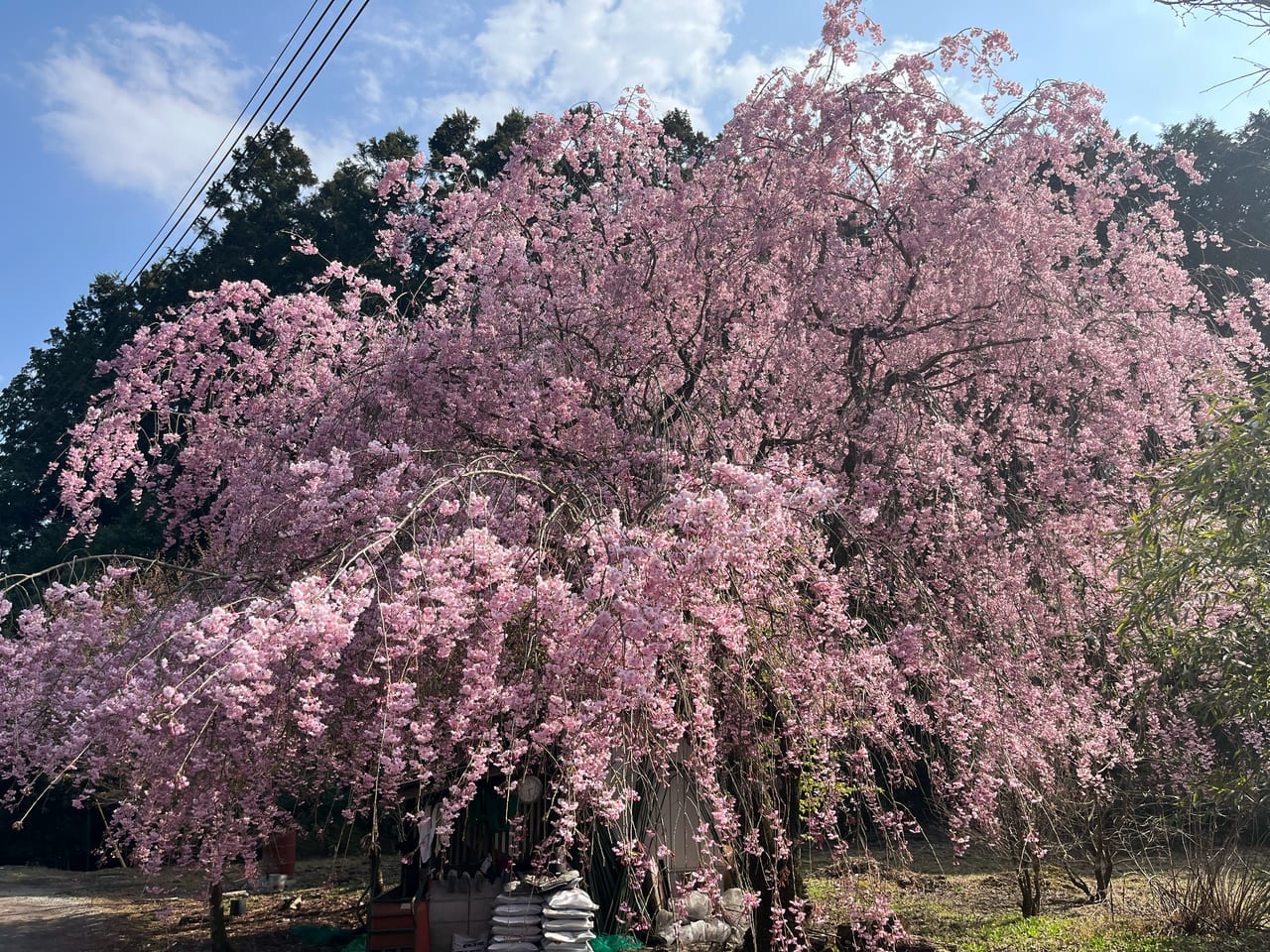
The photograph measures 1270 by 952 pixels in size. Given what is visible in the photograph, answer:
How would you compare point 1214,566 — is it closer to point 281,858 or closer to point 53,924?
point 53,924

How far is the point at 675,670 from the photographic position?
4.60m

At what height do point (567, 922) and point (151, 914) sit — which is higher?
point (567, 922)

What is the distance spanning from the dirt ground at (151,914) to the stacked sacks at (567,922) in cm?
305

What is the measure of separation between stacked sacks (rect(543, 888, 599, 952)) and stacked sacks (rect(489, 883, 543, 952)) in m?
0.11

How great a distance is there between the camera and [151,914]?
484 inches

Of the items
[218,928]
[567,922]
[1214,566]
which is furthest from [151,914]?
[1214,566]

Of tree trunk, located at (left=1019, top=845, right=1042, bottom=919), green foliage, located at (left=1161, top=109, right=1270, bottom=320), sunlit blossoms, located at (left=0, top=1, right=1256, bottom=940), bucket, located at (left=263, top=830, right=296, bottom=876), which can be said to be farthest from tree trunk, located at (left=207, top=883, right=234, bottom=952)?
green foliage, located at (left=1161, top=109, right=1270, bottom=320)

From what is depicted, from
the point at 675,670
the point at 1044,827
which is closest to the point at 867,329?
the point at 675,670

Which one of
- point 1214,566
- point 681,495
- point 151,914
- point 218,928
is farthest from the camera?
point 151,914

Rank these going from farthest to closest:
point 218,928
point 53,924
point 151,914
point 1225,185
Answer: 1. point 1225,185
2. point 151,914
3. point 53,924
4. point 218,928

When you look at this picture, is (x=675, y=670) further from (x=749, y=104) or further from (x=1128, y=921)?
(x=1128, y=921)

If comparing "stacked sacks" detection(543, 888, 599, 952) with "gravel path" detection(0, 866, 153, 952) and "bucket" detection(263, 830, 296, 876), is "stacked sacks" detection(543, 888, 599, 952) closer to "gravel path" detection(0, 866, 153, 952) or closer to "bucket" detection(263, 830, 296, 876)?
"gravel path" detection(0, 866, 153, 952)

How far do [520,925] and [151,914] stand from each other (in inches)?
282

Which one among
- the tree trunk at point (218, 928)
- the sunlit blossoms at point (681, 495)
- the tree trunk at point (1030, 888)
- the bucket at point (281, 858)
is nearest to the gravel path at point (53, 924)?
the tree trunk at point (218, 928)
